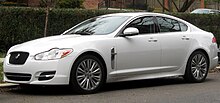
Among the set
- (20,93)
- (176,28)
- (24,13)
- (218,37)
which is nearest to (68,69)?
(20,93)

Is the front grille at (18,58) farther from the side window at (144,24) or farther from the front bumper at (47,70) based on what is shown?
the side window at (144,24)

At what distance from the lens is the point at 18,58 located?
27.2 ft

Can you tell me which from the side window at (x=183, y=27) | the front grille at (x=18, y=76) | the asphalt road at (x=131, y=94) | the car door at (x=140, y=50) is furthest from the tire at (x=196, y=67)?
the front grille at (x=18, y=76)

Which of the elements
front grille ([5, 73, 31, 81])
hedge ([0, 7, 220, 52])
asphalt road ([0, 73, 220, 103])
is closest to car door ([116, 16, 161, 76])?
asphalt road ([0, 73, 220, 103])

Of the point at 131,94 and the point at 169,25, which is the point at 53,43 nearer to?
the point at 131,94

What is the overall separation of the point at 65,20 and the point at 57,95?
721 centimetres

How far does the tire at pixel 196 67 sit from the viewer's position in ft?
33.0

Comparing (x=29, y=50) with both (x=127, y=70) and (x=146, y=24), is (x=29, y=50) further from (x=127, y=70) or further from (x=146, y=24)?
(x=146, y=24)

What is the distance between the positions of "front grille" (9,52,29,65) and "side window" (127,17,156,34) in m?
2.25

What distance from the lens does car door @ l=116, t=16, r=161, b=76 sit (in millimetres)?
8875

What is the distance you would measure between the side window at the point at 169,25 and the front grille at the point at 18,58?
119 inches

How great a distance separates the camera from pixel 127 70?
8977mm

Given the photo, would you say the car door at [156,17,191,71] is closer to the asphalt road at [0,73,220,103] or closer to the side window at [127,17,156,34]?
the side window at [127,17,156,34]

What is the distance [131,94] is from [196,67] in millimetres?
2219
